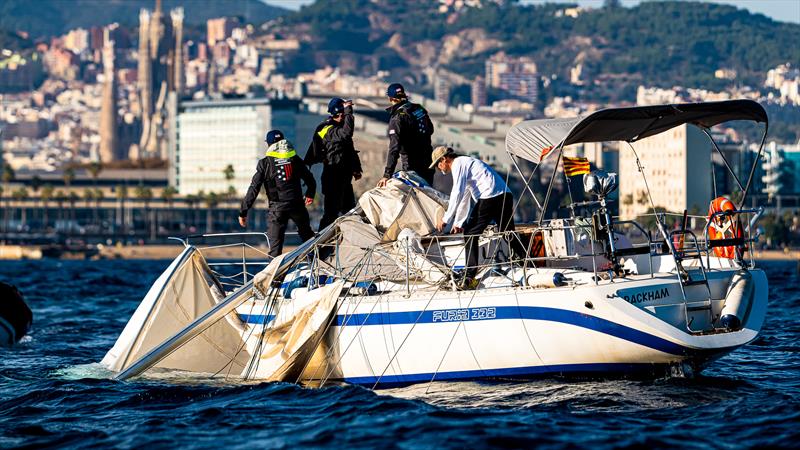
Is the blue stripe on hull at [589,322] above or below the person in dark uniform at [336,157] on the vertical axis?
below

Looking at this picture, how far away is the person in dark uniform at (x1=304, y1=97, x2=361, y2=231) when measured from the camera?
57.0 feet

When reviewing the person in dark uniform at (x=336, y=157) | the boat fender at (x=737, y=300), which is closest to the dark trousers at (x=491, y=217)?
the boat fender at (x=737, y=300)

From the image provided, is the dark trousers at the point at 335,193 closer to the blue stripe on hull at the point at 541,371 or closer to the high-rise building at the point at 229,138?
the blue stripe on hull at the point at 541,371

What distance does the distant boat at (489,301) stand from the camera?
13.7 metres

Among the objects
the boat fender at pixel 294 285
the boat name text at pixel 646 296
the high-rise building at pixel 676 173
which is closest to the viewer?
the boat name text at pixel 646 296

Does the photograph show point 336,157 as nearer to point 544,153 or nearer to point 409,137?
point 409,137

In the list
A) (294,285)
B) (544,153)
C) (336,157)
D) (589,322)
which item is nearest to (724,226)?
(544,153)

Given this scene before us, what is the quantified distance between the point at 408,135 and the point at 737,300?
4409 mm

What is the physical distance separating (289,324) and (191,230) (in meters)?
155

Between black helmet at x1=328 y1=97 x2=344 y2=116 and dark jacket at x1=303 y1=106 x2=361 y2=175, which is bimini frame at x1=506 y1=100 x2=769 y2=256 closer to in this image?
dark jacket at x1=303 y1=106 x2=361 y2=175

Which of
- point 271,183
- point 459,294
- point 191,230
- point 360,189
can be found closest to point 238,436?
point 459,294

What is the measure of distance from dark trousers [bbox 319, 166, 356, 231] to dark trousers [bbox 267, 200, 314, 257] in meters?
0.34

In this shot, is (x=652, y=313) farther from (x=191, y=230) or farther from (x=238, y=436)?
(x=191, y=230)

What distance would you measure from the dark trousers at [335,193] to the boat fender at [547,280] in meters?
3.83
